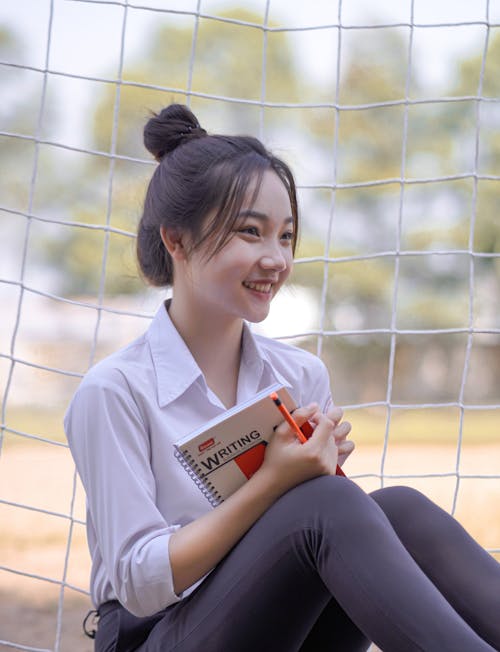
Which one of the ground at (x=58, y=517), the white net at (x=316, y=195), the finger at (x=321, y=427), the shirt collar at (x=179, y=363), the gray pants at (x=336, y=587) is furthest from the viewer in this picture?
the white net at (x=316, y=195)

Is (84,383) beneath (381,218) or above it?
beneath

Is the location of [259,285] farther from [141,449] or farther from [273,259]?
[141,449]

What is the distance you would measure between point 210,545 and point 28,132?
7586 millimetres

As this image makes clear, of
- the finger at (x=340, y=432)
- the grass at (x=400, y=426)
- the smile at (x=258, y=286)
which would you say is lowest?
the grass at (x=400, y=426)

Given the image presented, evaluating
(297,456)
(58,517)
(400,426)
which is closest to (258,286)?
(297,456)

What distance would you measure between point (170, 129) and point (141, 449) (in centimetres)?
39

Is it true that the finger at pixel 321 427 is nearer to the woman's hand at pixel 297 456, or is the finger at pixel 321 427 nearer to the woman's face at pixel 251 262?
the woman's hand at pixel 297 456

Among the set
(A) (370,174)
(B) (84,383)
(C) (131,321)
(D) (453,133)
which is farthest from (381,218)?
(B) (84,383)

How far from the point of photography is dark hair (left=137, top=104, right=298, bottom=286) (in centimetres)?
98

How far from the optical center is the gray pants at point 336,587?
2.43 ft

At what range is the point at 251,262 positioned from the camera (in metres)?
0.96

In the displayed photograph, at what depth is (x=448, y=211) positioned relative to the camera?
28.9 feet

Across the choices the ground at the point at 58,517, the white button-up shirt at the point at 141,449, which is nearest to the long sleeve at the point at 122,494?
the white button-up shirt at the point at 141,449

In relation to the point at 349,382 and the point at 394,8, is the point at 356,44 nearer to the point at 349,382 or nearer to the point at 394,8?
the point at 394,8
